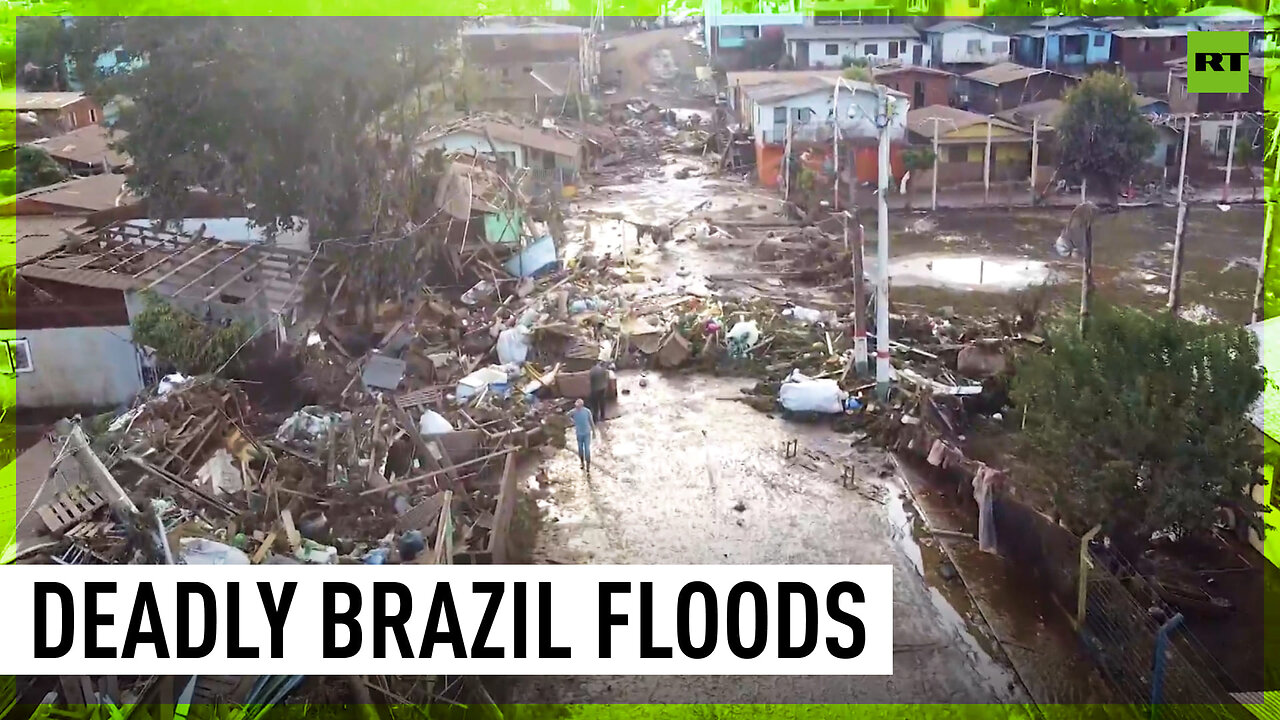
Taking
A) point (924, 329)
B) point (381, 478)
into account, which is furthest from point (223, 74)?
point (924, 329)

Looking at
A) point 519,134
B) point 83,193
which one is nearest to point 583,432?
point 83,193

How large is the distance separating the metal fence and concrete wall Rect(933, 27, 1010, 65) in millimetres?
19695

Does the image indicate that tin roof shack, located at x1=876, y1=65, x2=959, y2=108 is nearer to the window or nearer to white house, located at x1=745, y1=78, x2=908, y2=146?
white house, located at x1=745, y1=78, x2=908, y2=146

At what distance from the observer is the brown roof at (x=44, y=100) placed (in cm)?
1580

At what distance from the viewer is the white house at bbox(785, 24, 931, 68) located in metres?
24.5

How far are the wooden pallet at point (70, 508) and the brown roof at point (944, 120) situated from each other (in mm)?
18431

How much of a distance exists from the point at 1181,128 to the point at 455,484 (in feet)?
59.8

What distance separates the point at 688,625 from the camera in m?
5.50

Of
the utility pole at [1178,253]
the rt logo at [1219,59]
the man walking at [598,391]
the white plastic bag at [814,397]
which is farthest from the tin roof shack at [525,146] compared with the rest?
the rt logo at [1219,59]

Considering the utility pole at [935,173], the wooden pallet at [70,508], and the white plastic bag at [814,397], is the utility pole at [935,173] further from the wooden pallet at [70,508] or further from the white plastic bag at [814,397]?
the wooden pallet at [70,508]

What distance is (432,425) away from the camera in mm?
9180

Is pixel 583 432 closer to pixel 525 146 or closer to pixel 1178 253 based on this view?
pixel 1178 253

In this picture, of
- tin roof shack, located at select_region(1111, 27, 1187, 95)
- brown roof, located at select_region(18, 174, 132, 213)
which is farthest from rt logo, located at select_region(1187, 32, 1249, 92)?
brown roof, located at select_region(18, 174, 132, 213)

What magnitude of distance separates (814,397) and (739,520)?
235 centimetres
